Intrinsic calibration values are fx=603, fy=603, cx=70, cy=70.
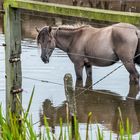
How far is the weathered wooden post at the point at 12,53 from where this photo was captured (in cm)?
505

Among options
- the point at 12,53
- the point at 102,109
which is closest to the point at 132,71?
the point at 102,109

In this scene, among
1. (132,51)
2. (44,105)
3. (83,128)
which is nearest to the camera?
(83,128)

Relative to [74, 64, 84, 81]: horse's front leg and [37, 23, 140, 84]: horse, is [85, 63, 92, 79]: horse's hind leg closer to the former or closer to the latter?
[37, 23, 140, 84]: horse

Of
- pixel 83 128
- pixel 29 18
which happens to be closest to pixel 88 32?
pixel 83 128

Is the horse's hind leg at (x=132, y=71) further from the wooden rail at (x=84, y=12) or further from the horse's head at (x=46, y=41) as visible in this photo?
the wooden rail at (x=84, y=12)

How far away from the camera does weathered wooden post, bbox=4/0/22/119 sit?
5.05m

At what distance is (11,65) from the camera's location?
5102 mm

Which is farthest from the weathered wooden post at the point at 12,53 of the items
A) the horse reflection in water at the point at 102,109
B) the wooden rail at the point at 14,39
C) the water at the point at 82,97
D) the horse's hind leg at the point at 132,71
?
the horse's hind leg at the point at 132,71

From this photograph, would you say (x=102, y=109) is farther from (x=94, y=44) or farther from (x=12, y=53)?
(x=12, y=53)

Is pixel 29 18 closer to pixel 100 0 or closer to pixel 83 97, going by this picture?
pixel 100 0

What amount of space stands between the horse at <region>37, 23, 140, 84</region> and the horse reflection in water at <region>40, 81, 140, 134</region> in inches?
34.5

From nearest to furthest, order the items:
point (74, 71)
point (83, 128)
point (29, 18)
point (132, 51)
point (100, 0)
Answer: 1. point (83, 128)
2. point (132, 51)
3. point (74, 71)
4. point (29, 18)
5. point (100, 0)

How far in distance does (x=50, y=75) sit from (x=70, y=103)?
805cm

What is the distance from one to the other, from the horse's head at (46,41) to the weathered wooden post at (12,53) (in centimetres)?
679
